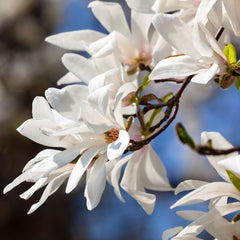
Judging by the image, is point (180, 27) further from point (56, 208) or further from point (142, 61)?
point (56, 208)

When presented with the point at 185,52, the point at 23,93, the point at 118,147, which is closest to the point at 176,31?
the point at 185,52

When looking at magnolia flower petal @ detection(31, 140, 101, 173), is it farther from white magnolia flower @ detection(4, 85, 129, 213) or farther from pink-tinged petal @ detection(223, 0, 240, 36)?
pink-tinged petal @ detection(223, 0, 240, 36)

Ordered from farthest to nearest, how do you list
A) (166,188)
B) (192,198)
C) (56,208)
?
(56,208) → (166,188) → (192,198)

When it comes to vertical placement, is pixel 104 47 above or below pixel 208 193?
above

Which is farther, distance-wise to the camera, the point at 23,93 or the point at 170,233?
→ the point at 23,93

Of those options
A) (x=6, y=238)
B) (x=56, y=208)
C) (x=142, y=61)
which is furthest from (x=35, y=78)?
(x=142, y=61)

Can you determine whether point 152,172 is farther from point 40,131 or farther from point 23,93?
point 23,93
